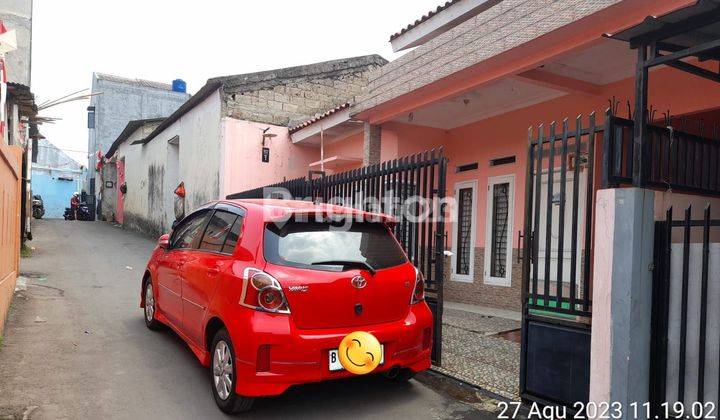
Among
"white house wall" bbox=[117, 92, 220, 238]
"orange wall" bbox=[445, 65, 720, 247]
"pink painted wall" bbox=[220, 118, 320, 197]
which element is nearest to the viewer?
"orange wall" bbox=[445, 65, 720, 247]

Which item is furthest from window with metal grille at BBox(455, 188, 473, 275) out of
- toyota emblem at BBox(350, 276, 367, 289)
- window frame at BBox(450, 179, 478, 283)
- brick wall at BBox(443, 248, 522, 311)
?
toyota emblem at BBox(350, 276, 367, 289)

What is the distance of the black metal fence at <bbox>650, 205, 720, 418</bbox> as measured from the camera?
303 centimetres

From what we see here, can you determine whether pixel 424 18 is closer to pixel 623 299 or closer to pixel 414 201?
pixel 414 201

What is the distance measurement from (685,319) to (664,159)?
147cm

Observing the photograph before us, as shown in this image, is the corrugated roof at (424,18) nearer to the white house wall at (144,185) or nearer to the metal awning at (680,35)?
the metal awning at (680,35)

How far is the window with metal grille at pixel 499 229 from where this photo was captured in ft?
27.0

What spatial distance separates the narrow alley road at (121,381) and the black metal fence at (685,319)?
1314 millimetres

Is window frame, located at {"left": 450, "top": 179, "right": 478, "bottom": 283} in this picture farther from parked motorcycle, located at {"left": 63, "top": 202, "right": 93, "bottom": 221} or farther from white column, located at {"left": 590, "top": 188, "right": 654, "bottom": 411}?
parked motorcycle, located at {"left": 63, "top": 202, "right": 93, "bottom": 221}

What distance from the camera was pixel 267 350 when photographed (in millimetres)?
3338

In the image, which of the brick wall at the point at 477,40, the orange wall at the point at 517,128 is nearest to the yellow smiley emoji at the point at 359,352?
the brick wall at the point at 477,40

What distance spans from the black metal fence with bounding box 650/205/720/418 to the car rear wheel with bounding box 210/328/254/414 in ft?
9.52

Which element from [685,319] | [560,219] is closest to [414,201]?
[560,219]

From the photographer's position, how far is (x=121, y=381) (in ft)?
13.6

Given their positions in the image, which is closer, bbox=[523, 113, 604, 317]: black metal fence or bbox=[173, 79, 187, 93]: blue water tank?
bbox=[523, 113, 604, 317]: black metal fence
